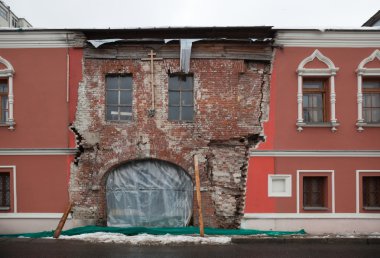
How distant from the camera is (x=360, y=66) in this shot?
11.2 metres

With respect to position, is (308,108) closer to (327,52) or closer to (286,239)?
(327,52)

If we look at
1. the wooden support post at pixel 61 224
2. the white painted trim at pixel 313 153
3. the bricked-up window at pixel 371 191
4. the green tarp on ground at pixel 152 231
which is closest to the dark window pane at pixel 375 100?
the white painted trim at pixel 313 153

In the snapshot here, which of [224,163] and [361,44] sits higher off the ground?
[361,44]

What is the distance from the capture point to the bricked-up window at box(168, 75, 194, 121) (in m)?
11.4

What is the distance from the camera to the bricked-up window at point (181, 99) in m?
11.4

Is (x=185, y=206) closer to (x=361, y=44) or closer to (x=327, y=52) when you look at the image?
(x=327, y=52)

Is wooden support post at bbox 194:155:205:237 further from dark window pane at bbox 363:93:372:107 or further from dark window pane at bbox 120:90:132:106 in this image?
dark window pane at bbox 363:93:372:107

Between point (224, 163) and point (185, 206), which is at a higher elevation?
point (224, 163)

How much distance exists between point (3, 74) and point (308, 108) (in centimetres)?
969

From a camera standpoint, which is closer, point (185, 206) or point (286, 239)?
point (286, 239)

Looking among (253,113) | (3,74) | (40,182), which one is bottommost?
(40,182)

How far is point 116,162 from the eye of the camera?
11172 millimetres

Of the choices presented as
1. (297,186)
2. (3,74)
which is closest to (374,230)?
(297,186)

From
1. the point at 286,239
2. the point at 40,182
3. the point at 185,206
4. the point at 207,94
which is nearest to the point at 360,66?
the point at 207,94
